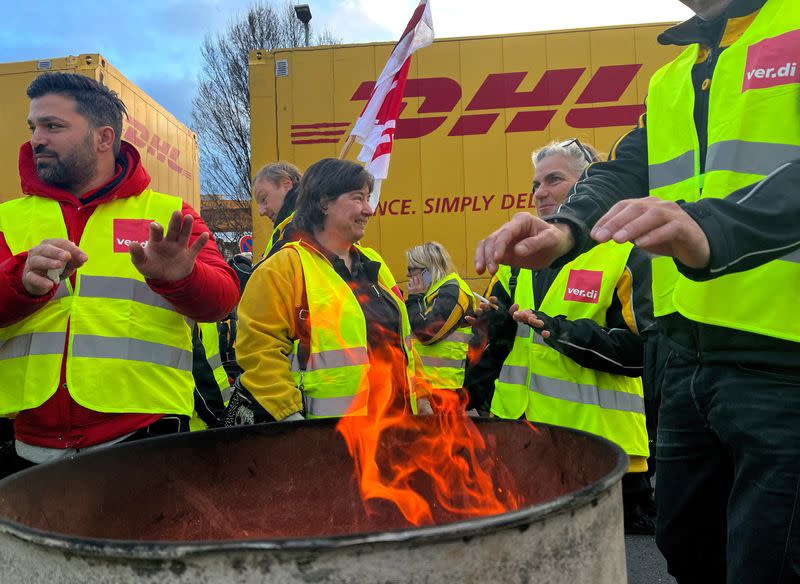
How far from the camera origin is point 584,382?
3094 mm

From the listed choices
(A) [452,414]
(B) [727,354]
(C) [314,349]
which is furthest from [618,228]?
(C) [314,349]

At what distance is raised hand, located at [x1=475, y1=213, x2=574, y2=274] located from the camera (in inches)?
61.9

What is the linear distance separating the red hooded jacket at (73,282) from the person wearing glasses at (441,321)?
2.79m

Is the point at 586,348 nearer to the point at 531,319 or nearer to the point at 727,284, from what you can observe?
the point at 531,319

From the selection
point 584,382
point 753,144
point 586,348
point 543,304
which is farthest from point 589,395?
point 753,144

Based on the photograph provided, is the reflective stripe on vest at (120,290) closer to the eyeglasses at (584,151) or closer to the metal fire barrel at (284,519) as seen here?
the metal fire barrel at (284,519)

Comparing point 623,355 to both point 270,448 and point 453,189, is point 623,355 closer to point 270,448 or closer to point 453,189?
point 270,448

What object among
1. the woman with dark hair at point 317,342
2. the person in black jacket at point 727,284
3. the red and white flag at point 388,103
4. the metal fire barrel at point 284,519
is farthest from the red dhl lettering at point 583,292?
the red and white flag at point 388,103

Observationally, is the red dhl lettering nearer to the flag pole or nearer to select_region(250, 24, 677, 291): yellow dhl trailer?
the flag pole

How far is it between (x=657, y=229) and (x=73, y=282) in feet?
6.44

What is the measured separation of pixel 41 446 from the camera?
226cm

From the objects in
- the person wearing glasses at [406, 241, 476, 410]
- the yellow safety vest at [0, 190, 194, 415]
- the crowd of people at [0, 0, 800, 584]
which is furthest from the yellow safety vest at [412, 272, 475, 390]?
the yellow safety vest at [0, 190, 194, 415]

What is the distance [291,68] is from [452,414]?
597 cm

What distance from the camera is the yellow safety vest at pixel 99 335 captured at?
223 cm
